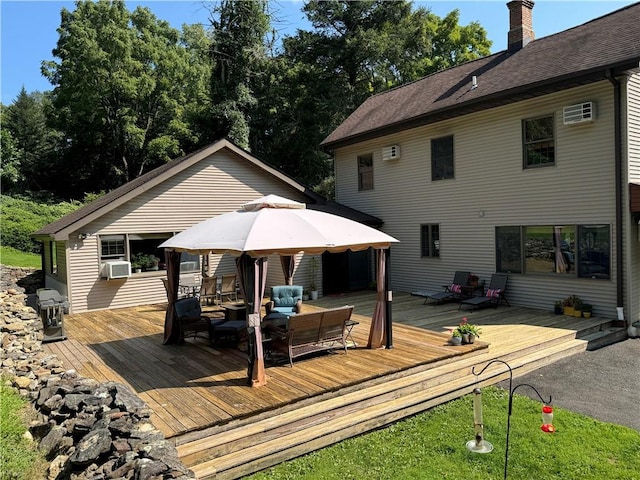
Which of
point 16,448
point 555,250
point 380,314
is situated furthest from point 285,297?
point 555,250

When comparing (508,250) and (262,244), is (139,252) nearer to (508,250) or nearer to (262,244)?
(262,244)

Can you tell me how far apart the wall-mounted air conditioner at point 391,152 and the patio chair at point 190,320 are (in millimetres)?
8776

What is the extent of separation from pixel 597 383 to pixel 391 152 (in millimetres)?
9590

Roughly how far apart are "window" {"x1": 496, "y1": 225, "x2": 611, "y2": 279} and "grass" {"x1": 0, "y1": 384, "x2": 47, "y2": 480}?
35.5 feet

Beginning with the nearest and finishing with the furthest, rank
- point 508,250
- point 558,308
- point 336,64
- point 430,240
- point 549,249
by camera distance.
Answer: point 558,308
point 549,249
point 508,250
point 430,240
point 336,64

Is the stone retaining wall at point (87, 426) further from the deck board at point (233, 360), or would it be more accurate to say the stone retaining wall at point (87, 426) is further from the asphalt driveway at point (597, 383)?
the asphalt driveway at point (597, 383)

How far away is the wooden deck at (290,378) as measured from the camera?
191 inches

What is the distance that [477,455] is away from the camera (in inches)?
195

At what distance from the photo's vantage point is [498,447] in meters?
5.08

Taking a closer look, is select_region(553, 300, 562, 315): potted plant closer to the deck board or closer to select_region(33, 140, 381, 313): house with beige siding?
the deck board

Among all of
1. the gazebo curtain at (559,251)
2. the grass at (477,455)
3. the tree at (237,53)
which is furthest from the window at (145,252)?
the tree at (237,53)

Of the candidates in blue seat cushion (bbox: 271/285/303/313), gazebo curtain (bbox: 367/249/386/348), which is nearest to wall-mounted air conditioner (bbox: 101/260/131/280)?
blue seat cushion (bbox: 271/285/303/313)

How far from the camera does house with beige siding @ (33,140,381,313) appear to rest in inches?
468

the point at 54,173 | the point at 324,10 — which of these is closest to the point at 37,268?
the point at 54,173
